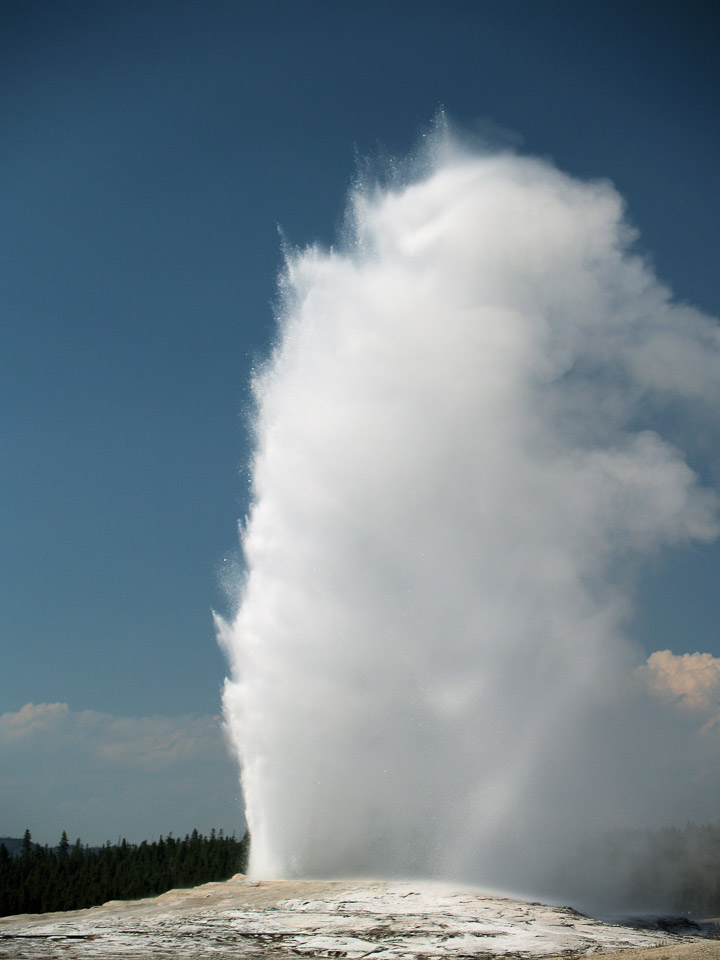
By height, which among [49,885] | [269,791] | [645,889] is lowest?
[49,885]

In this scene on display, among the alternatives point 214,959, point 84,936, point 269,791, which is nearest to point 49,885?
point 269,791

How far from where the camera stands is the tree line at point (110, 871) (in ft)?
317

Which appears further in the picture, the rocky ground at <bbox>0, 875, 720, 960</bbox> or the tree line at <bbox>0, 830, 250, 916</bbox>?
the tree line at <bbox>0, 830, 250, 916</bbox>

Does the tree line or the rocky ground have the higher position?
the rocky ground

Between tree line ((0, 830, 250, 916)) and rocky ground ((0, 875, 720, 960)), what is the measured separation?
6648 centimetres

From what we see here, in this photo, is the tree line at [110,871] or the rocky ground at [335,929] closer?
the rocky ground at [335,929]

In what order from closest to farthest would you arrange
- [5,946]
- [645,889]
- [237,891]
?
[5,946] < [237,891] < [645,889]

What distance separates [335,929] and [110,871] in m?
113

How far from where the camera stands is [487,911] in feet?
81.0

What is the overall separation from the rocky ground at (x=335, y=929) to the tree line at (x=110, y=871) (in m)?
66.5

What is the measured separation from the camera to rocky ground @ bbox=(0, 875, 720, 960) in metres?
19.0

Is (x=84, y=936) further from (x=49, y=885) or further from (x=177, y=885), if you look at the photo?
(x=49, y=885)

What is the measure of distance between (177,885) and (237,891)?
84671 millimetres

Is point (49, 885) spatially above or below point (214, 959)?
below
